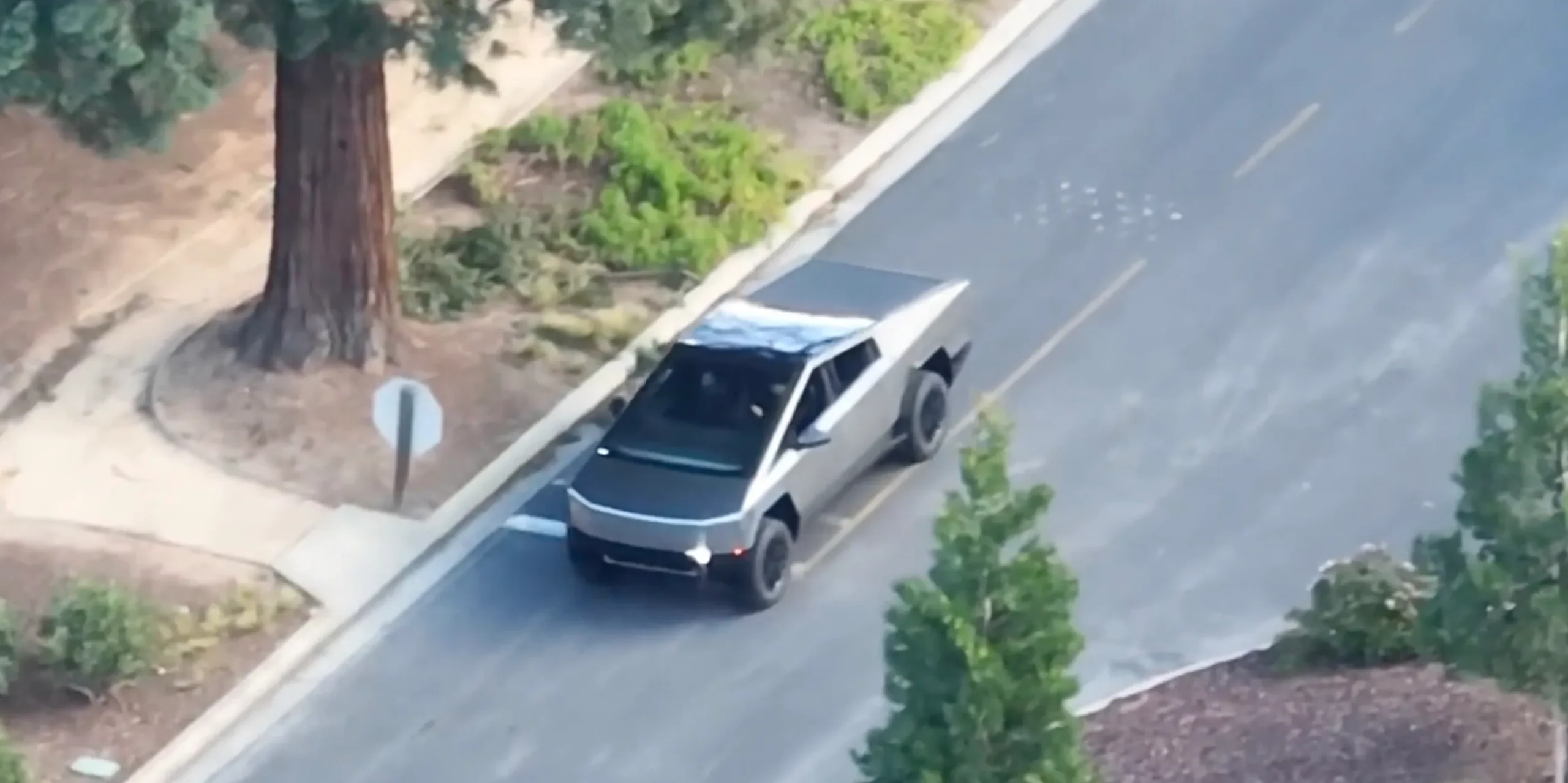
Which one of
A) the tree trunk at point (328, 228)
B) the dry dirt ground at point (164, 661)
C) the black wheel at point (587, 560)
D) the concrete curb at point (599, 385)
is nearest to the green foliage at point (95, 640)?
the dry dirt ground at point (164, 661)

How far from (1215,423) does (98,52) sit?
7.86 meters

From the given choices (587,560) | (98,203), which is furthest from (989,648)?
(98,203)

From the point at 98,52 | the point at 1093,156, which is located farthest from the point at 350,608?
the point at 1093,156

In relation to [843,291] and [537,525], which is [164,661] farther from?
[843,291]

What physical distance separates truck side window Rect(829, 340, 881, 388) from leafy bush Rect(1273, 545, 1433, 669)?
143 inches

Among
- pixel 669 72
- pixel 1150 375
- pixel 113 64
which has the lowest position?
pixel 113 64

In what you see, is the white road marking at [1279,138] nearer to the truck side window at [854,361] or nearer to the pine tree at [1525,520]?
the truck side window at [854,361]

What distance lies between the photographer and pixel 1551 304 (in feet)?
37.2

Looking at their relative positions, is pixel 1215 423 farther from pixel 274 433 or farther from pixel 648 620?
→ pixel 274 433

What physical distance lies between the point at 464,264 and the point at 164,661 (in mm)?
4988

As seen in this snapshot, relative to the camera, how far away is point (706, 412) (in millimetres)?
16922

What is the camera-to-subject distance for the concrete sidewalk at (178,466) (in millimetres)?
17578

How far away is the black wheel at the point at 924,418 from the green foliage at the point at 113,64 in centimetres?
490

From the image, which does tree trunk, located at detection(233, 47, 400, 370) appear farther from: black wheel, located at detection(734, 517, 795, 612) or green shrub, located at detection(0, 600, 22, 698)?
black wheel, located at detection(734, 517, 795, 612)
